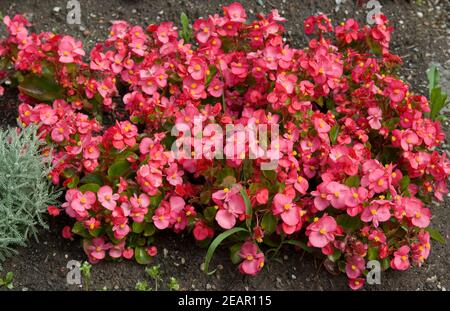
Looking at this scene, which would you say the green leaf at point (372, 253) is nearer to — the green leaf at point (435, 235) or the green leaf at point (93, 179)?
the green leaf at point (435, 235)

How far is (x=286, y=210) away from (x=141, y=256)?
62 centimetres

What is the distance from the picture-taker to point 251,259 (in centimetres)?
262

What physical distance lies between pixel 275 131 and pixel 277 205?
35 cm

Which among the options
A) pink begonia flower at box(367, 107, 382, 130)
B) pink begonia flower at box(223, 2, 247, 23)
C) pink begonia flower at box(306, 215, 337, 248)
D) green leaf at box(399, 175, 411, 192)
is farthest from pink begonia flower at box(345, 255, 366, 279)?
pink begonia flower at box(223, 2, 247, 23)

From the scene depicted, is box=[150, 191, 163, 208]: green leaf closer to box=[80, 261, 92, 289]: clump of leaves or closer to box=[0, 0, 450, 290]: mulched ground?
box=[0, 0, 450, 290]: mulched ground

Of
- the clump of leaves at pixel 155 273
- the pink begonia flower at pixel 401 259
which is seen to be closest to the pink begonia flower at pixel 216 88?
the clump of leaves at pixel 155 273

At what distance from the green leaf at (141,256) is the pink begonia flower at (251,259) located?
0.39m

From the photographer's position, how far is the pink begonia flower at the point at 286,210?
257 cm

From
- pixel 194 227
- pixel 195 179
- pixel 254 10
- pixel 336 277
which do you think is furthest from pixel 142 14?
pixel 336 277

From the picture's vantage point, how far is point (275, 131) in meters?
2.78

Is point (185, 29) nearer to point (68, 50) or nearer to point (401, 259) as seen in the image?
point (68, 50)

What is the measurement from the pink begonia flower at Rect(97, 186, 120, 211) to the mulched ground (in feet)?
0.97

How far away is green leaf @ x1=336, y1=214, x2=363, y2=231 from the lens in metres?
2.66

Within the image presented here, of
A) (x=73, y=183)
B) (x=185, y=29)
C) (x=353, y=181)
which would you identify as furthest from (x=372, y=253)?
(x=185, y=29)
